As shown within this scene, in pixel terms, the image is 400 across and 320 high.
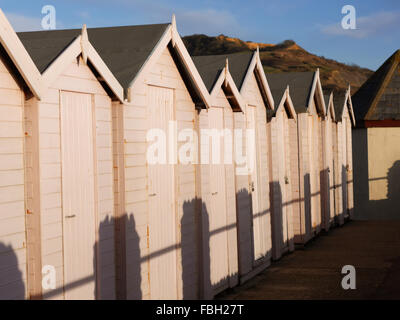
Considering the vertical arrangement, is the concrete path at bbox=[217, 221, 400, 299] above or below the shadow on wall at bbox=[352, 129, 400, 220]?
below

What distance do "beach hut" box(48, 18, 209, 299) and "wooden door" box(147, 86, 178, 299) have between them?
13 mm

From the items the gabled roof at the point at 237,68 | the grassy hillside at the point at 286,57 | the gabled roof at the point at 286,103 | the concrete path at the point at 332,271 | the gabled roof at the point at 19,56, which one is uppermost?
the grassy hillside at the point at 286,57

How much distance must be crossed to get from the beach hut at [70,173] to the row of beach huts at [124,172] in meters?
0.01

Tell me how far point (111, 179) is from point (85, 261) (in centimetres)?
116

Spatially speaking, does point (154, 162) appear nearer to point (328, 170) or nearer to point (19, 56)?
point (19, 56)

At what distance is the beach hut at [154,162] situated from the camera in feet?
27.5

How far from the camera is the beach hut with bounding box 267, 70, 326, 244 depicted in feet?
59.4

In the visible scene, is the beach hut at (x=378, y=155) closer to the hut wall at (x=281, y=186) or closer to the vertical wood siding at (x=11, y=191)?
the hut wall at (x=281, y=186)

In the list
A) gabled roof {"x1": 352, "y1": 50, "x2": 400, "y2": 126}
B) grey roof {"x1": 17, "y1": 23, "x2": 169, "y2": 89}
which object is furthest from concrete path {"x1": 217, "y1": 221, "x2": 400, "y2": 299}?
gabled roof {"x1": 352, "y1": 50, "x2": 400, "y2": 126}

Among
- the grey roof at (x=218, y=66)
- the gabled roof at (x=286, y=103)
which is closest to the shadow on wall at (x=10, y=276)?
the grey roof at (x=218, y=66)

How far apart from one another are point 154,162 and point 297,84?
1040 centimetres

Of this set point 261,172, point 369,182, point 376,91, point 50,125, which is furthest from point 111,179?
point 376,91

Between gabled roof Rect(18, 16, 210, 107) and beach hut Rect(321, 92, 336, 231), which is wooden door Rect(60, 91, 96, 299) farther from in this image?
beach hut Rect(321, 92, 336, 231)

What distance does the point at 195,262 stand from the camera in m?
10.8
